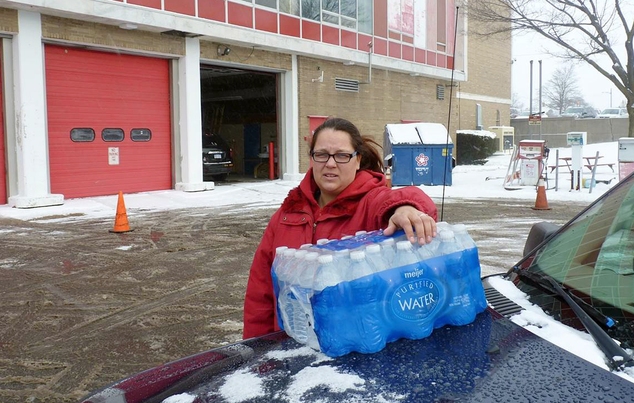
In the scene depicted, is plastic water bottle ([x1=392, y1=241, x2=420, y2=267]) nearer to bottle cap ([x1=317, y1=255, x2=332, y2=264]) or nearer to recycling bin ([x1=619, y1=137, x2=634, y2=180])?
bottle cap ([x1=317, y1=255, x2=332, y2=264])

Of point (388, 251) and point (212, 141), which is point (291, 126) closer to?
point (212, 141)

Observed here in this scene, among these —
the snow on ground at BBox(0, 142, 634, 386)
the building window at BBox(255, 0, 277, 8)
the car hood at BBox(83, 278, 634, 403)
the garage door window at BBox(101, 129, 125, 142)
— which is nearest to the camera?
the car hood at BBox(83, 278, 634, 403)

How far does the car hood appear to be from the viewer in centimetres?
166

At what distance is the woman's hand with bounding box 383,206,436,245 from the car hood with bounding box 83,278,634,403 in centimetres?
33

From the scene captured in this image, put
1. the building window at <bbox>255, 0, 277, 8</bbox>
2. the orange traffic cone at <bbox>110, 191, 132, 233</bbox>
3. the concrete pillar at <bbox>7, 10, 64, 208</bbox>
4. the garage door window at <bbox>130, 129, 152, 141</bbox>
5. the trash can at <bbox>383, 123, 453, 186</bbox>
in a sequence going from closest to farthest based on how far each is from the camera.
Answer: the orange traffic cone at <bbox>110, 191, 132, 233</bbox>, the concrete pillar at <bbox>7, 10, 64, 208</bbox>, the garage door window at <bbox>130, 129, 152, 141</bbox>, the building window at <bbox>255, 0, 277, 8</bbox>, the trash can at <bbox>383, 123, 453, 186</bbox>

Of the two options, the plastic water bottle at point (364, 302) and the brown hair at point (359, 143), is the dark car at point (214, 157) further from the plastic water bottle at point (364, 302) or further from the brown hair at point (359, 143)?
the plastic water bottle at point (364, 302)

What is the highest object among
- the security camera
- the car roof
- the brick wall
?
the security camera

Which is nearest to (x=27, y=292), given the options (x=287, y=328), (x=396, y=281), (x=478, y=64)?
(x=287, y=328)

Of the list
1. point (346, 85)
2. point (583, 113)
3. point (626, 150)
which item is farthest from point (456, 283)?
point (583, 113)

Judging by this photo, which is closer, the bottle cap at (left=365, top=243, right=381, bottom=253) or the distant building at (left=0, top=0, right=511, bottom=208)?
the bottle cap at (left=365, top=243, right=381, bottom=253)

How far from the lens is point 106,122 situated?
15797 mm

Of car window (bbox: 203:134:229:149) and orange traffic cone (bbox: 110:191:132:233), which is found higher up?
car window (bbox: 203:134:229:149)

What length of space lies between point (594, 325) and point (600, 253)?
60cm

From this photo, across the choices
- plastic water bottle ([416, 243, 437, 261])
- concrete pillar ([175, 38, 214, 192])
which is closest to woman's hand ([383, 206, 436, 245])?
plastic water bottle ([416, 243, 437, 261])
